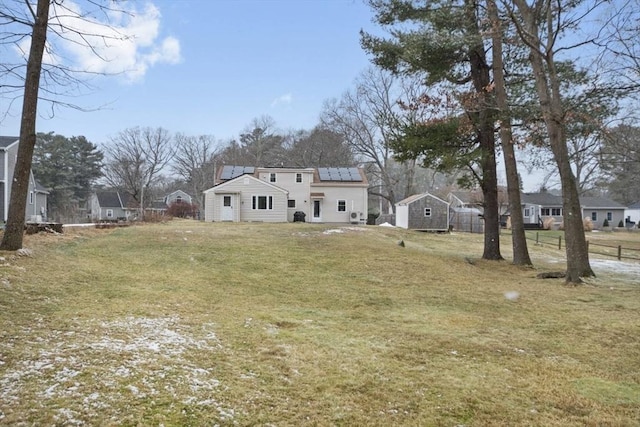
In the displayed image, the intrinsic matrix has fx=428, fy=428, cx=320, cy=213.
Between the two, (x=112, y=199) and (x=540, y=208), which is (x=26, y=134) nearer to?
(x=540, y=208)

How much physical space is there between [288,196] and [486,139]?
20111mm

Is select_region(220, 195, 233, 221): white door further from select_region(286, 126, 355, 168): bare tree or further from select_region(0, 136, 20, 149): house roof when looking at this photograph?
select_region(286, 126, 355, 168): bare tree

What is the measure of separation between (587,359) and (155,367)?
4439 millimetres

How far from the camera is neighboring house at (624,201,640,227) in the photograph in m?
56.0

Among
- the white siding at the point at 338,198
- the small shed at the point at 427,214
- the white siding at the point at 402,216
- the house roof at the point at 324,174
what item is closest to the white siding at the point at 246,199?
the house roof at the point at 324,174

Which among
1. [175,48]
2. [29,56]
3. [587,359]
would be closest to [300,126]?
[175,48]

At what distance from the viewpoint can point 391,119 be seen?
567 inches

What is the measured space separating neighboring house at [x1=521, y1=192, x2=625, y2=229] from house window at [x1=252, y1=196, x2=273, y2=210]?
3386 cm

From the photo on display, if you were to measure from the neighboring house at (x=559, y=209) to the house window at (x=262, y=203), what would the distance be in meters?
33.9

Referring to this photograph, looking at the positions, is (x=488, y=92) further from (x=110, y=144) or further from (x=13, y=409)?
(x=110, y=144)

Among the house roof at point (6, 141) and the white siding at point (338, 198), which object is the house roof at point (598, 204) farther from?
the house roof at point (6, 141)

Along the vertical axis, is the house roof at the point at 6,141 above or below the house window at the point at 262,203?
above

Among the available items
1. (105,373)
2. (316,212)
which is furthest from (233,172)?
(105,373)

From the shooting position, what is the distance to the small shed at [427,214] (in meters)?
33.9
